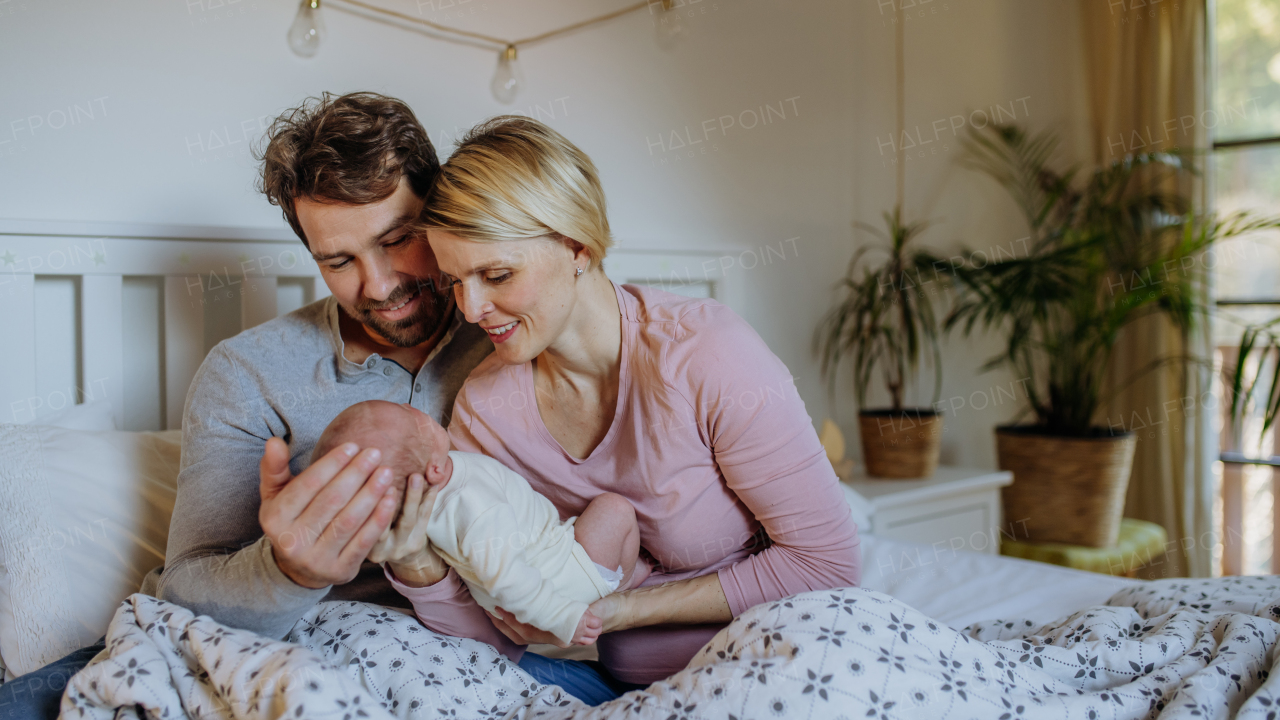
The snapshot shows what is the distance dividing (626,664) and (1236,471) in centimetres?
296

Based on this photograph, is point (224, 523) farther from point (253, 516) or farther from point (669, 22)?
point (669, 22)

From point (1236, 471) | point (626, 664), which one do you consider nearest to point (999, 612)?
point (626, 664)

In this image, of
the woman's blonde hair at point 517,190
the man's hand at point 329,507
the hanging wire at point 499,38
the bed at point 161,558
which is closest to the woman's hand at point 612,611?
the bed at point 161,558

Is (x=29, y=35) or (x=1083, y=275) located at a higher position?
(x=29, y=35)

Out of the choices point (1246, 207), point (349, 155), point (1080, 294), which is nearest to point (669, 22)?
point (349, 155)

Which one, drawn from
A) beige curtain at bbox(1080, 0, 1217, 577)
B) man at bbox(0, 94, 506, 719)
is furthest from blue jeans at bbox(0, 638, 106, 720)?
beige curtain at bbox(1080, 0, 1217, 577)

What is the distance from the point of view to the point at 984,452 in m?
3.44

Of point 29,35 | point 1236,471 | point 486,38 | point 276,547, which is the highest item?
point 486,38

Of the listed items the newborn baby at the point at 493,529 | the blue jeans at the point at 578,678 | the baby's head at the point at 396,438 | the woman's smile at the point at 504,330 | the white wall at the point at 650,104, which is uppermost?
the white wall at the point at 650,104

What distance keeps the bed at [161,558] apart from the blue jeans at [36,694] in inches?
4.2

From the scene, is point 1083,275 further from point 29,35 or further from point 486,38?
point 29,35

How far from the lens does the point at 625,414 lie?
1.19 metres

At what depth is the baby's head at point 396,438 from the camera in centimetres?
94

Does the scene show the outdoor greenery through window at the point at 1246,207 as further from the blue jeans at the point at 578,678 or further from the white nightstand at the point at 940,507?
the blue jeans at the point at 578,678
